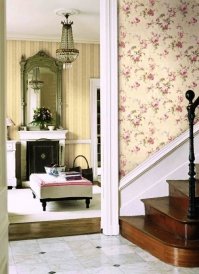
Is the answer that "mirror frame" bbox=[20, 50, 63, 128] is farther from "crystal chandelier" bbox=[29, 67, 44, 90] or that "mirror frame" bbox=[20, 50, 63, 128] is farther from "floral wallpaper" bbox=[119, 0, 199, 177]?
"floral wallpaper" bbox=[119, 0, 199, 177]

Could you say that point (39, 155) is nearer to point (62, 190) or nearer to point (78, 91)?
point (78, 91)

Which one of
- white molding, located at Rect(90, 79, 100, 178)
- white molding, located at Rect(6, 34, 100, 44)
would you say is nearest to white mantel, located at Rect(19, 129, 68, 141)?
white molding, located at Rect(90, 79, 100, 178)

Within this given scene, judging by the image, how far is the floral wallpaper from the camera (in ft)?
15.3

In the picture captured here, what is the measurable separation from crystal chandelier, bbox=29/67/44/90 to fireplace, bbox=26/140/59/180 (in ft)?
3.77

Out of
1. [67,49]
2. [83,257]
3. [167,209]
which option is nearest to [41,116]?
[67,49]

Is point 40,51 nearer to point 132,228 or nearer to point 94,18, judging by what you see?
point 94,18

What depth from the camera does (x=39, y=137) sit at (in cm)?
855

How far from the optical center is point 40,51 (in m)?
8.61

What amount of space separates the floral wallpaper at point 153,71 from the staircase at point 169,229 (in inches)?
21.3

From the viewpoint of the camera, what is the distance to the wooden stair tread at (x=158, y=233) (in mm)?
3570

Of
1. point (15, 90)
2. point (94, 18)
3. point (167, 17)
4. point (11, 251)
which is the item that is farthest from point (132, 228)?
point (15, 90)

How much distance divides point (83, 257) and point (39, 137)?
500cm

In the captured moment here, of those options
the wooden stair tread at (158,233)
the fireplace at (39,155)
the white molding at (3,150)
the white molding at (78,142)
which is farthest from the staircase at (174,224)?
the white molding at (78,142)

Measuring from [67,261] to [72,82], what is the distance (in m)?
5.72
